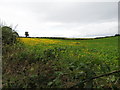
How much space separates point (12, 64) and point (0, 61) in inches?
23.9

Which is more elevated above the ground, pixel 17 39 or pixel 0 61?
pixel 17 39

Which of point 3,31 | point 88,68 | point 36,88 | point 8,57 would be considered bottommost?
point 36,88

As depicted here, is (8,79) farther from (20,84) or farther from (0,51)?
(0,51)

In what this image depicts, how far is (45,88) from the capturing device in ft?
10.2

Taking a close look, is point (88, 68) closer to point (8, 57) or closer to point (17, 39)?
point (8, 57)

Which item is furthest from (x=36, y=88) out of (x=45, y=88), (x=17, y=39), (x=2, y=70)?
(x=17, y=39)

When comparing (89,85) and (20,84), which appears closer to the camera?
(89,85)

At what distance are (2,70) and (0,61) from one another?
715 mm

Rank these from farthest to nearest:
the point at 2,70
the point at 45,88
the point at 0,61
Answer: the point at 0,61 < the point at 2,70 < the point at 45,88

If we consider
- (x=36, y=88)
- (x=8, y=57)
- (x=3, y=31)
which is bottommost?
(x=36, y=88)

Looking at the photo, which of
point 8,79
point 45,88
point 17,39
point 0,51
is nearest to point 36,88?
point 45,88

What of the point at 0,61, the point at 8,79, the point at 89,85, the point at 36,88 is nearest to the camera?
the point at 89,85

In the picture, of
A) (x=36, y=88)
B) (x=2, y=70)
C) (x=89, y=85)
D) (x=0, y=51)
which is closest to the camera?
(x=89, y=85)

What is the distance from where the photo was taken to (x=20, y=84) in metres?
3.66
